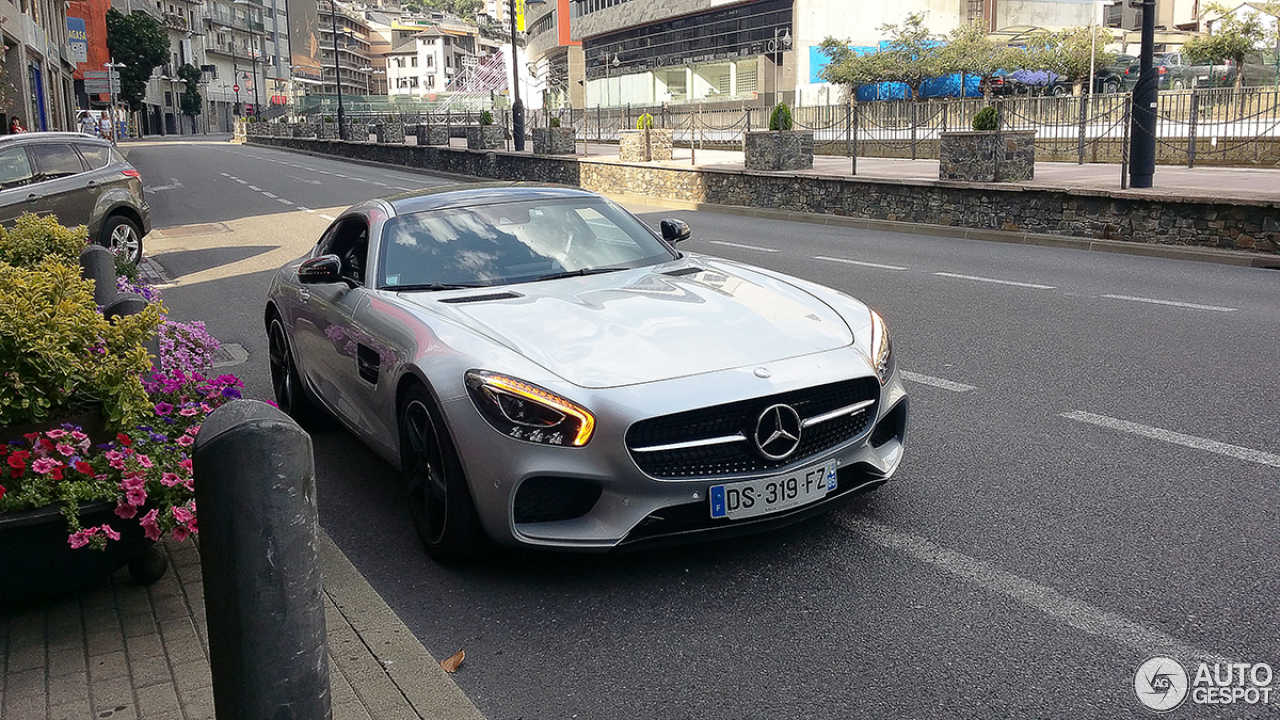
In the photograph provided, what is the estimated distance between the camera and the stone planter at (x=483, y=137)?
40.1 metres

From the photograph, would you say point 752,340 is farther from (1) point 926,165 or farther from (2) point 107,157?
(1) point 926,165

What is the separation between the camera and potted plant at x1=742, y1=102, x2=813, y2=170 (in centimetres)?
2450

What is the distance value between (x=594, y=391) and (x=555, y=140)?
32873mm

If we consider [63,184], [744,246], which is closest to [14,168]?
[63,184]

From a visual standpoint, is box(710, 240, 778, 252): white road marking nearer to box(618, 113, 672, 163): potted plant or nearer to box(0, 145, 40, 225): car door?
box(0, 145, 40, 225): car door

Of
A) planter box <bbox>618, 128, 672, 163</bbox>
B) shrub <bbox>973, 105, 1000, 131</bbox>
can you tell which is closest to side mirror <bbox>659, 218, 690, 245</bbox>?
shrub <bbox>973, 105, 1000, 131</bbox>

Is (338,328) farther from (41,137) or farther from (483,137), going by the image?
(483,137)

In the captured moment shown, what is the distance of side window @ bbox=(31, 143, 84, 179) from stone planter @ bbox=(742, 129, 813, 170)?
14.1 meters

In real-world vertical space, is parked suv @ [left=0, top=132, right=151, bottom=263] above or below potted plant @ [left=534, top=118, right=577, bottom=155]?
below

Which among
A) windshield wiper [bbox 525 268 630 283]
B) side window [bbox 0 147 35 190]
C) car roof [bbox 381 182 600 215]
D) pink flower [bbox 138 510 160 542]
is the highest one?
side window [bbox 0 147 35 190]

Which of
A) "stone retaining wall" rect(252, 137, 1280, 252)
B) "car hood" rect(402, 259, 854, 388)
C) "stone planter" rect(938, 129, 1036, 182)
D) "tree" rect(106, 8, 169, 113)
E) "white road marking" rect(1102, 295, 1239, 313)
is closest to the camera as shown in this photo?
"car hood" rect(402, 259, 854, 388)

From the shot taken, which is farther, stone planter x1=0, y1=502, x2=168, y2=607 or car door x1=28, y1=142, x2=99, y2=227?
car door x1=28, y1=142, x2=99, y2=227

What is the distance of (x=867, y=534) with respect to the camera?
456 cm

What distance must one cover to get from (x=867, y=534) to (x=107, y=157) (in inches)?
537
